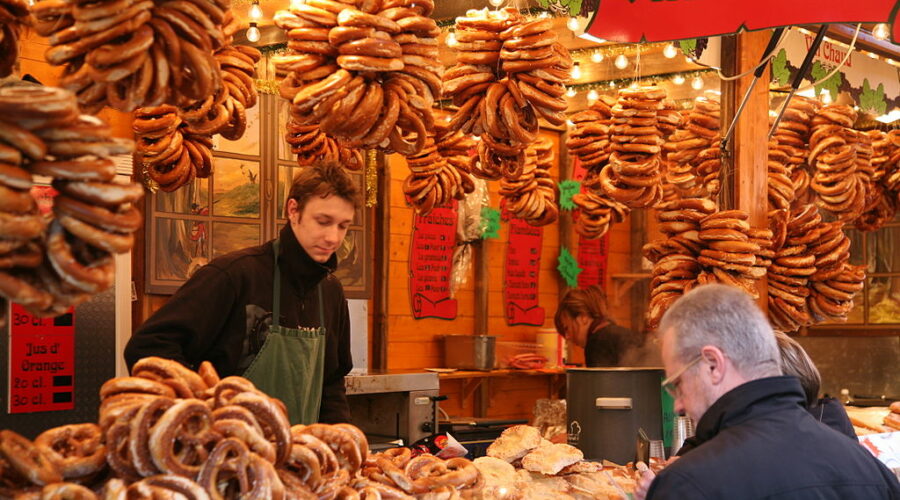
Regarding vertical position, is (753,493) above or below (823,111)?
below

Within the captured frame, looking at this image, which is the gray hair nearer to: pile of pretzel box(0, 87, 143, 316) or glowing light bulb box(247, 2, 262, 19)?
pile of pretzel box(0, 87, 143, 316)

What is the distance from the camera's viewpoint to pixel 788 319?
4.63m

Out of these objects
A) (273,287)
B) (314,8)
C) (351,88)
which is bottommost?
(273,287)

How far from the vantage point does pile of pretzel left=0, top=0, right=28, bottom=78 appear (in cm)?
221

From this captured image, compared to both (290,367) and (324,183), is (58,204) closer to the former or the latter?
(324,183)

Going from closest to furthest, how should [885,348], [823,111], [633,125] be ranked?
[633,125] → [823,111] → [885,348]

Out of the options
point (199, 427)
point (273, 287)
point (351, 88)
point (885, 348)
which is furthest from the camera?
point (885, 348)

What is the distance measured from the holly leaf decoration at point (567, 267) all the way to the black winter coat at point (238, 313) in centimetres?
551

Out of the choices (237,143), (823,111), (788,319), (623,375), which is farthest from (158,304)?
(823,111)

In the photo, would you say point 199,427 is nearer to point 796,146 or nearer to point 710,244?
point 710,244

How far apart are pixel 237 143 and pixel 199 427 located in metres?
4.96

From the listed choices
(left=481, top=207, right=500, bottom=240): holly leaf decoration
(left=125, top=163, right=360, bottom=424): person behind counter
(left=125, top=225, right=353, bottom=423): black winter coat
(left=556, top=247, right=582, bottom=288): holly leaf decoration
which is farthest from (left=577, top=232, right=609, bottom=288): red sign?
(left=125, top=163, right=360, bottom=424): person behind counter

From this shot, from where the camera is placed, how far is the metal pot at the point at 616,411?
4.43 metres

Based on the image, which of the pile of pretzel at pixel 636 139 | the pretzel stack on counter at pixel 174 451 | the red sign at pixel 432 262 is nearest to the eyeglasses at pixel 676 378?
the pretzel stack on counter at pixel 174 451
